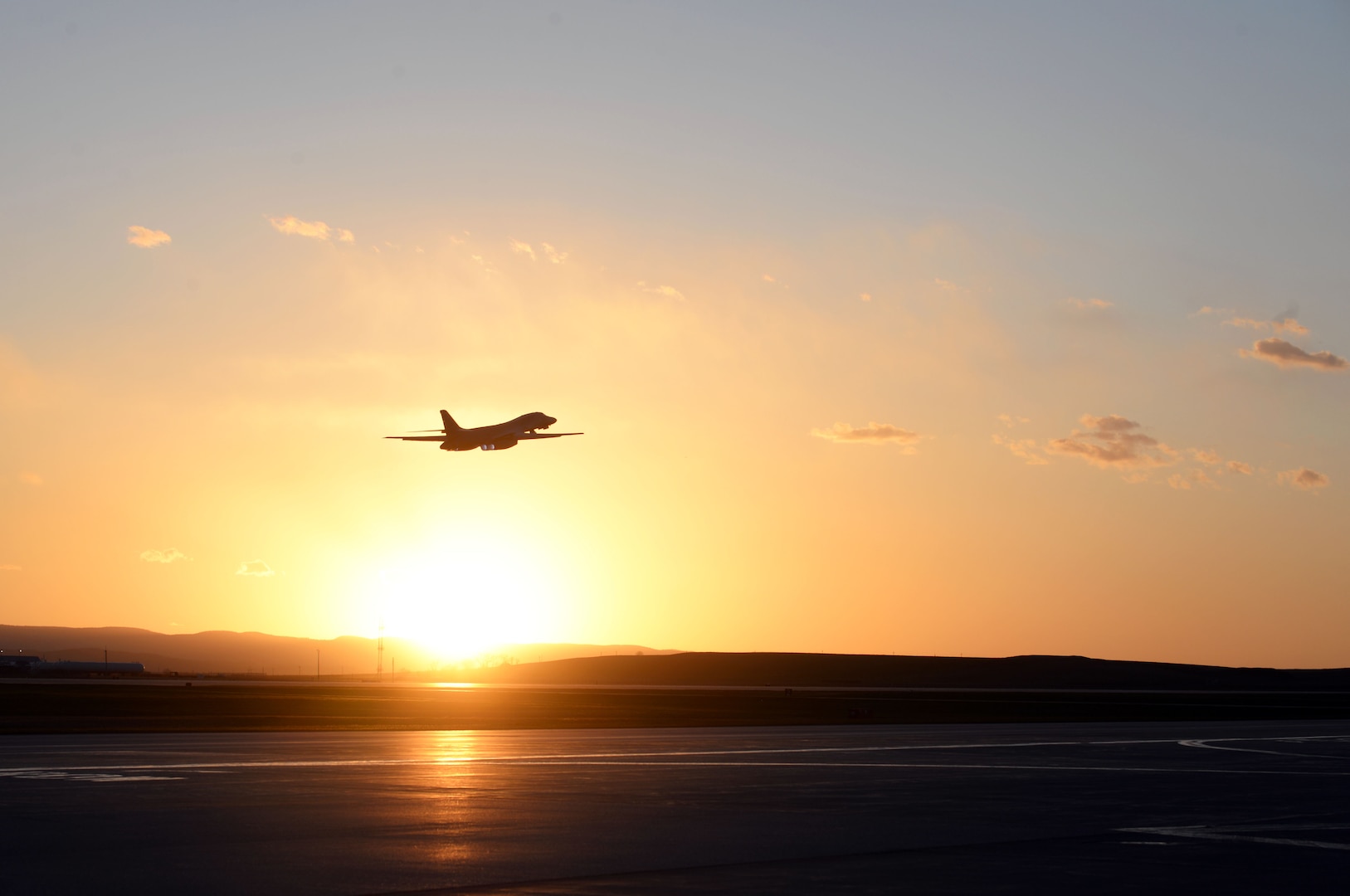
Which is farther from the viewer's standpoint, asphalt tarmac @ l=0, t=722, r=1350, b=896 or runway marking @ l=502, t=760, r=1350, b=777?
runway marking @ l=502, t=760, r=1350, b=777

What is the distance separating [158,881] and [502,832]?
211 inches

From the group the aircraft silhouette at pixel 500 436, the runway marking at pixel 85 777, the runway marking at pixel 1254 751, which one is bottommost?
the runway marking at pixel 1254 751

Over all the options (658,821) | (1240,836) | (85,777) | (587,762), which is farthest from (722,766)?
(1240,836)

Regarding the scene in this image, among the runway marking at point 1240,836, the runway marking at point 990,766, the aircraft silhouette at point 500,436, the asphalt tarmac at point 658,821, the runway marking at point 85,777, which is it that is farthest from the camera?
the aircraft silhouette at point 500,436

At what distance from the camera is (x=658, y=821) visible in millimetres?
21562

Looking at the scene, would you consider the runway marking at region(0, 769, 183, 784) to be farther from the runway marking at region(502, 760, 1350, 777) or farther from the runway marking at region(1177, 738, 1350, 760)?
the runway marking at region(1177, 738, 1350, 760)

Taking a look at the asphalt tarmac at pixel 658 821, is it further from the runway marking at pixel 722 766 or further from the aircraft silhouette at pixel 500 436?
the aircraft silhouette at pixel 500 436

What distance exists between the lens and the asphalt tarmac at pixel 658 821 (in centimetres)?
1596

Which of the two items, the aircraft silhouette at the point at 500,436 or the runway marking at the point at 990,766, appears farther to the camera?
the aircraft silhouette at the point at 500,436

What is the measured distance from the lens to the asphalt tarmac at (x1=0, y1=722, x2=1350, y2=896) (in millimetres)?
15961

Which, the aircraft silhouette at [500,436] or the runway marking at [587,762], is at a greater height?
the aircraft silhouette at [500,436]

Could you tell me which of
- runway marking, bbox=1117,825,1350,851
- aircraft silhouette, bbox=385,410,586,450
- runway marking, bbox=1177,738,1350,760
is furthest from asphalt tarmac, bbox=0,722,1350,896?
aircraft silhouette, bbox=385,410,586,450

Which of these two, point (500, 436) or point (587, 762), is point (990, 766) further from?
point (500, 436)

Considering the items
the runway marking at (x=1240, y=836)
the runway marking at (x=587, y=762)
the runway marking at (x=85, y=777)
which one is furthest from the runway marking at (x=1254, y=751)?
the runway marking at (x=85, y=777)
